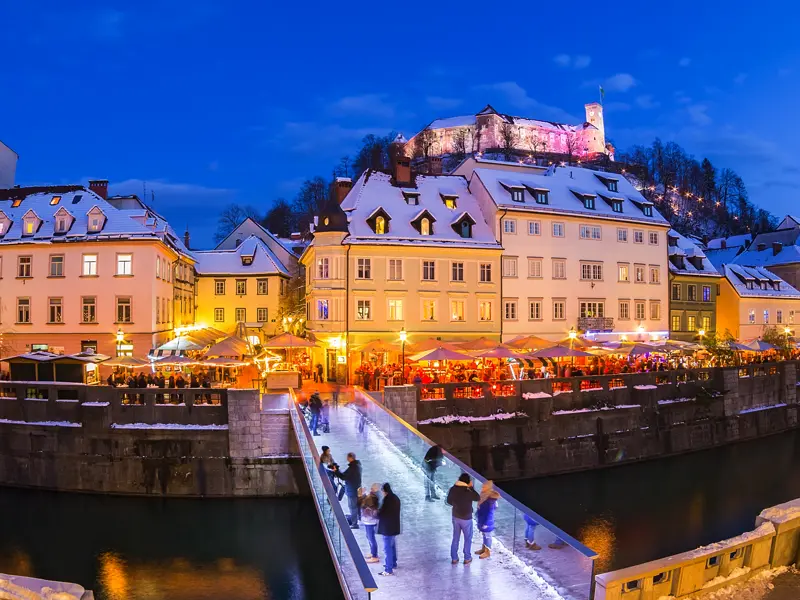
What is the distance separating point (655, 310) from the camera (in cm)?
5181

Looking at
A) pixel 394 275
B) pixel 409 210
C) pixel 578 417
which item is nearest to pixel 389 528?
pixel 578 417

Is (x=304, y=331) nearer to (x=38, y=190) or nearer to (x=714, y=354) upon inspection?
(x=38, y=190)

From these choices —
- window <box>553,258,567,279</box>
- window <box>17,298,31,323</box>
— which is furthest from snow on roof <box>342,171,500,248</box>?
window <box>17,298,31,323</box>

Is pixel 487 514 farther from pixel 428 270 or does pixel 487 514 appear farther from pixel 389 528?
pixel 428 270

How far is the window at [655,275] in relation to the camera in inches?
2031

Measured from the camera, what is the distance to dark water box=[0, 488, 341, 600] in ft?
62.2

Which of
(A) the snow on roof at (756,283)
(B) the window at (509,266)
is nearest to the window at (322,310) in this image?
(B) the window at (509,266)

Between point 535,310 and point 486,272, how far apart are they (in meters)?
4.81

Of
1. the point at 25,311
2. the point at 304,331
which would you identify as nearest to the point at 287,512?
the point at 304,331

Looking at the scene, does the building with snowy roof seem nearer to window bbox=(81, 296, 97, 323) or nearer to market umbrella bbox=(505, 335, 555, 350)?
market umbrella bbox=(505, 335, 555, 350)

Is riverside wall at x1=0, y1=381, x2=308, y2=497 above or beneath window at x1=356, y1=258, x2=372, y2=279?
beneath

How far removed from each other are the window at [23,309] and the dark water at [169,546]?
2037 centimetres

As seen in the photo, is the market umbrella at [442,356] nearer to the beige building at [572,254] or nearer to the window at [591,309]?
the beige building at [572,254]

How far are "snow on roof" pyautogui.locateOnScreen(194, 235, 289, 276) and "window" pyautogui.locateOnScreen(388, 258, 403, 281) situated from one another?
18.9m
